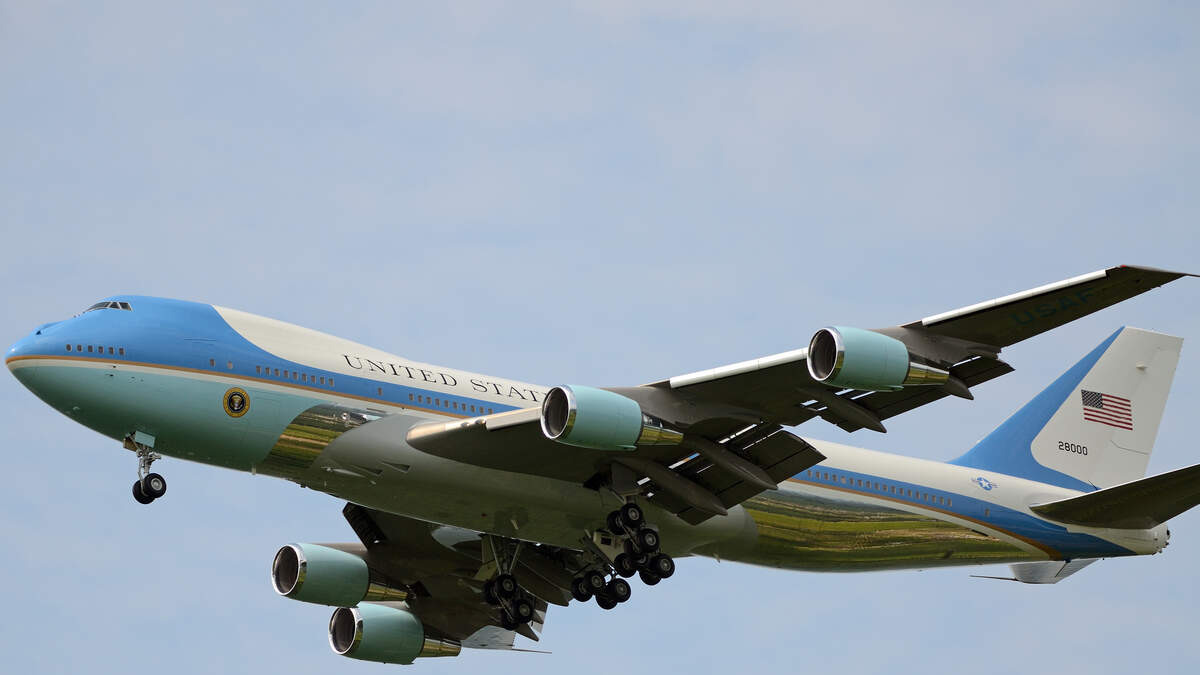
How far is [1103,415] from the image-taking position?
39.0 m

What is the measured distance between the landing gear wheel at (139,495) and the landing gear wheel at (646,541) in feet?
32.1

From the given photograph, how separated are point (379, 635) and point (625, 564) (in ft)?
27.2

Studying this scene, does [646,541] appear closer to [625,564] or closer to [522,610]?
[625,564]

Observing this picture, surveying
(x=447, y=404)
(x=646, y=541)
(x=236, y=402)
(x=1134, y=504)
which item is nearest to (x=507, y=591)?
(x=646, y=541)

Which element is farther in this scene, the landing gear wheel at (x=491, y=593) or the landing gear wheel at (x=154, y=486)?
the landing gear wheel at (x=491, y=593)

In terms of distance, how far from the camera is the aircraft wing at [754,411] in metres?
26.5

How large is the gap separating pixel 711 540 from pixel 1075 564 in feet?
32.4

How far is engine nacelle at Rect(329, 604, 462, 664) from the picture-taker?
1453 inches

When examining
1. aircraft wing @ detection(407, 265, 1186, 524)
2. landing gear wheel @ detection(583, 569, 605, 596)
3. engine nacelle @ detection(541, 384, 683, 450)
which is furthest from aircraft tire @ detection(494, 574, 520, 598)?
engine nacelle @ detection(541, 384, 683, 450)

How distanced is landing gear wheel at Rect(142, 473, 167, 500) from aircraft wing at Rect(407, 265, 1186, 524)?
4968 mm

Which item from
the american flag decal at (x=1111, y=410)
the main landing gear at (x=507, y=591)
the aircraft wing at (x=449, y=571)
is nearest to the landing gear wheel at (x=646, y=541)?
the main landing gear at (x=507, y=591)

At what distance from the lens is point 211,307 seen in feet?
99.1

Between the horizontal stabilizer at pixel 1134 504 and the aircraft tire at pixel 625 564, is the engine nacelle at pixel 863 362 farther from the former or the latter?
the horizontal stabilizer at pixel 1134 504

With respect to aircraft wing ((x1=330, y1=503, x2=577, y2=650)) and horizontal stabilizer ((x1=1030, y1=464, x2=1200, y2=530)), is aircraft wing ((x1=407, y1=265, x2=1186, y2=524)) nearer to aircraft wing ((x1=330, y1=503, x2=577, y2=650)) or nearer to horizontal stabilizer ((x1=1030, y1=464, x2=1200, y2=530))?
aircraft wing ((x1=330, y1=503, x2=577, y2=650))
